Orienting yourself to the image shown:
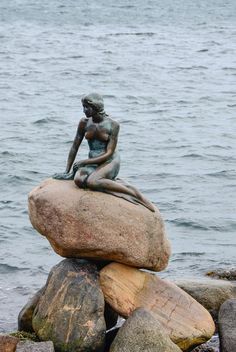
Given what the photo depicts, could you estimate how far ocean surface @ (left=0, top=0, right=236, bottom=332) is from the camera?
86.8 feet

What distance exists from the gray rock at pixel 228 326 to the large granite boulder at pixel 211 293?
1.55m

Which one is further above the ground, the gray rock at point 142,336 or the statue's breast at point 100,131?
the statue's breast at point 100,131

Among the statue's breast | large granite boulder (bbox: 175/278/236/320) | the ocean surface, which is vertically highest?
the statue's breast

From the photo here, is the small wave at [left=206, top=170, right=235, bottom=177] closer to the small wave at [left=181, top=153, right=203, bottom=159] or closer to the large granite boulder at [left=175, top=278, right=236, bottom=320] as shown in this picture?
the small wave at [left=181, top=153, right=203, bottom=159]

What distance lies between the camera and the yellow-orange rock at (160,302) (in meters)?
17.4

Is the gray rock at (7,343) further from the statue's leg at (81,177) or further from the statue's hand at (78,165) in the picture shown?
the statue's hand at (78,165)

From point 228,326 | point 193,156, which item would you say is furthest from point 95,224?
point 193,156

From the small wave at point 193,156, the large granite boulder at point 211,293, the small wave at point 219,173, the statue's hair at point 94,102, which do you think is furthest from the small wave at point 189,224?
the statue's hair at point 94,102

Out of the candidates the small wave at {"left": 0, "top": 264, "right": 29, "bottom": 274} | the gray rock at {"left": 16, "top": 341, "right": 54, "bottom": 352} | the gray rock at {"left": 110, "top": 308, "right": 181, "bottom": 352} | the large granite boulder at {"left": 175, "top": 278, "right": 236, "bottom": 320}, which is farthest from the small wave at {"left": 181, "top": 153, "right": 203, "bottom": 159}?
the gray rock at {"left": 16, "top": 341, "right": 54, "bottom": 352}

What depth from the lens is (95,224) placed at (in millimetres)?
17016

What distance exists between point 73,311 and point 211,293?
328 centimetres

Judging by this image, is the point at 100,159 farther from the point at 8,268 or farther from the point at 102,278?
the point at 8,268

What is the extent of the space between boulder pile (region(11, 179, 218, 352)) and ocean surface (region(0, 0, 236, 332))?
2.51m

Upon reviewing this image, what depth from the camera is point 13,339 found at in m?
16.3
